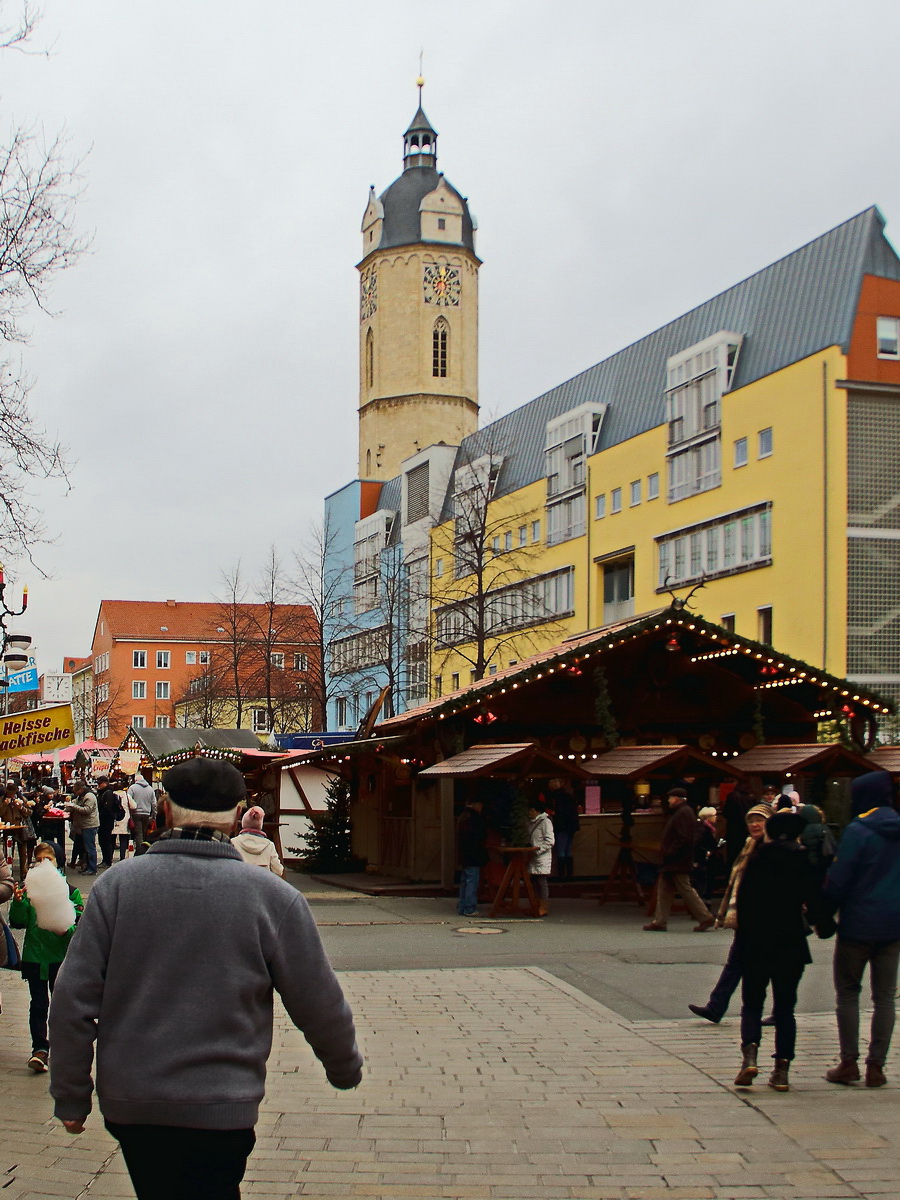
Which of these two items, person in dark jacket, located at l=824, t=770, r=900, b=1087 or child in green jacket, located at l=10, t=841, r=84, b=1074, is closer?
person in dark jacket, located at l=824, t=770, r=900, b=1087

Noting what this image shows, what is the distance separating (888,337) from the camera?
150ft

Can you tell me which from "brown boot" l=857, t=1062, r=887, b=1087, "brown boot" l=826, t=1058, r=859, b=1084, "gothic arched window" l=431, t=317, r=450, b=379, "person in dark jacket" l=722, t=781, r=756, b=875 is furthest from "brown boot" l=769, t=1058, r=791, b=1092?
"gothic arched window" l=431, t=317, r=450, b=379

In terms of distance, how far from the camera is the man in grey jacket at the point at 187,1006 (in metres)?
3.68

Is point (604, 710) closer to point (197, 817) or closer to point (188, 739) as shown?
point (197, 817)

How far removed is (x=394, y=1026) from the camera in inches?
404

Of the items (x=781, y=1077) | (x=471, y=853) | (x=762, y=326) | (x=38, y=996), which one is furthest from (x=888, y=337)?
(x=38, y=996)

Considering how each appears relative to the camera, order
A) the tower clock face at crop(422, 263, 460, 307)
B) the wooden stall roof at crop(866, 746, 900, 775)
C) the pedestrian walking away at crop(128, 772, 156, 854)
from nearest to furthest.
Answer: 1. the wooden stall roof at crop(866, 746, 900, 775)
2. the pedestrian walking away at crop(128, 772, 156, 854)
3. the tower clock face at crop(422, 263, 460, 307)

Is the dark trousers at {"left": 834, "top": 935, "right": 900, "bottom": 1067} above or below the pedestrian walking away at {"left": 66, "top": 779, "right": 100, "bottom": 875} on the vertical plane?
above

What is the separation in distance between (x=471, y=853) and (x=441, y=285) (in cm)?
8870

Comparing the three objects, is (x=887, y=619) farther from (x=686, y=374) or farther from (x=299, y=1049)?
(x=299, y=1049)

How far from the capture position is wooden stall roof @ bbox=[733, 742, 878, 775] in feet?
67.2

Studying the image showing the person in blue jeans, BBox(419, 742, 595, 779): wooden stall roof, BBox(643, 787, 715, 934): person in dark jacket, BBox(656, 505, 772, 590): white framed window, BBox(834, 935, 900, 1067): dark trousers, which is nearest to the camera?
BBox(834, 935, 900, 1067): dark trousers

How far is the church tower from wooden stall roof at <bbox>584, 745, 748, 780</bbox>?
266ft

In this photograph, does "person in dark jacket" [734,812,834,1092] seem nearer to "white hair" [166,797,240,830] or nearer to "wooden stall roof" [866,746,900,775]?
"white hair" [166,797,240,830]
